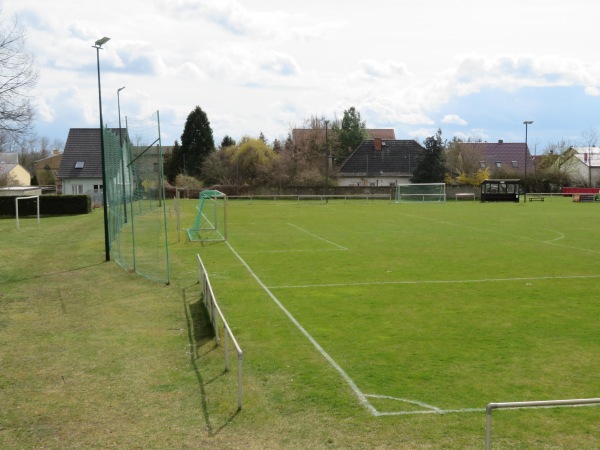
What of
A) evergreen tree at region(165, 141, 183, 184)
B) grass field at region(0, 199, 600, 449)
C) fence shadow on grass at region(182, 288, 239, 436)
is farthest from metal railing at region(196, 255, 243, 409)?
evergreen tree at region(165, 141, 183, 184)

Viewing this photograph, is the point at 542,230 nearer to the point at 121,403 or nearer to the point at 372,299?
the point at 372,299

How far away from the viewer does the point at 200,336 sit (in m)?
10.7

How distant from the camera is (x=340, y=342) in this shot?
10.1 m

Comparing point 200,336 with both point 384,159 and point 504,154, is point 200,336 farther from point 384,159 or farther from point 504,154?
point 504,154

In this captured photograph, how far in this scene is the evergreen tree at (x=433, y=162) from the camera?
71.6 metres

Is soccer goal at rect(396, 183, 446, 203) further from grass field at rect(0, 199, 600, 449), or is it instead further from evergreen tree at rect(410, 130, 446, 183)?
grass field at rect(0, 199, 600, 449)

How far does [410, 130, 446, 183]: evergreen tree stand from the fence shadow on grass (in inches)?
2355

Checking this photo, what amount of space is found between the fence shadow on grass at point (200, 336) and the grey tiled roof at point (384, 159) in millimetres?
67221

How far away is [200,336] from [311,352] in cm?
211

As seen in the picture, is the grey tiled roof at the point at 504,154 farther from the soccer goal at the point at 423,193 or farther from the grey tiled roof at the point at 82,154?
the grey tiled roof at the point at 82,154

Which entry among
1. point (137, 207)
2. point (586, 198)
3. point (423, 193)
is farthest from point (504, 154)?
point (137, 207)

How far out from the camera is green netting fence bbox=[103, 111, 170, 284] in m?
18.6

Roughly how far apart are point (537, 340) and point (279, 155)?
71.0 metres

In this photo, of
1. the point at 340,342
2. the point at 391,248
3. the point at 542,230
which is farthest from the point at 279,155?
the point at 340,342
